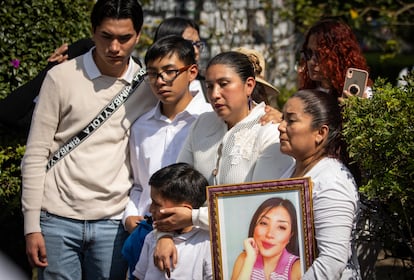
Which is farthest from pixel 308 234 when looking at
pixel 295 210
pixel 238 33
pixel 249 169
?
pixel 238 33

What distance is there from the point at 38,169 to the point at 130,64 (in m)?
0.82

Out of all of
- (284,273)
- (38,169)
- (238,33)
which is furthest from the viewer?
(238,33)

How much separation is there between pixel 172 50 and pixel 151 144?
0.54m

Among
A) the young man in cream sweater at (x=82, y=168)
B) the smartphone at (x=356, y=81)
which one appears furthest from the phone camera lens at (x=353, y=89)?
the young man in cream sweater at (x=82, y=168)

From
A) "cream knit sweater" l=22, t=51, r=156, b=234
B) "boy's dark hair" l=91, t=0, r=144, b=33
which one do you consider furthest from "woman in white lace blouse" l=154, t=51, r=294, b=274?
"boy's dark hair" l=91, t=0, r=144, b=33

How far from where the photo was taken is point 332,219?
3.85 meters

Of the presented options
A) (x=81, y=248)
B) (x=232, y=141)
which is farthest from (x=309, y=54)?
(x=81, y=248)

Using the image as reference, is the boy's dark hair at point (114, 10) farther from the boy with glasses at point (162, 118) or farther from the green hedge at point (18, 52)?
the green hedge at point (18, 52)

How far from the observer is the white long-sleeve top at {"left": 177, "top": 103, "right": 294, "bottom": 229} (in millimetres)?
4270

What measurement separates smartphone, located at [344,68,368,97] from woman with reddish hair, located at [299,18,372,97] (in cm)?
8

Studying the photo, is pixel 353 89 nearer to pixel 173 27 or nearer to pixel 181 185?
pixel 181 185

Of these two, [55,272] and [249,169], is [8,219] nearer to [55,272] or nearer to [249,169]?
[55,272]

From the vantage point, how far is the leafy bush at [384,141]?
391 cm

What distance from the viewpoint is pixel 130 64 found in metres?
5.02
